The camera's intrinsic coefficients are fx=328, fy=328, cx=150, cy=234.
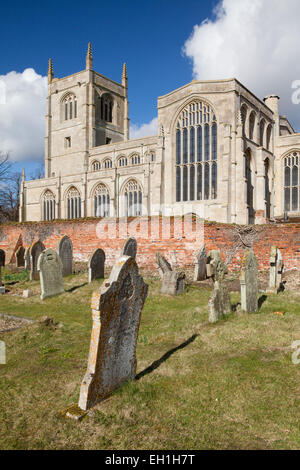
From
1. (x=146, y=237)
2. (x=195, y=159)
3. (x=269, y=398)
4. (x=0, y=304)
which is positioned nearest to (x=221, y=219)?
(x=195, y=159)

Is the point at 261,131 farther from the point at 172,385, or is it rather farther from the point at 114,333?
the point at 114,333

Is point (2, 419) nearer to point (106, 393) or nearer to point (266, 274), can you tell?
point (106, 393)

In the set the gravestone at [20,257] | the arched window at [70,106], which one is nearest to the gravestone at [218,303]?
the gravestone at [20,257]

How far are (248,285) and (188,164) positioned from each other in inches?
778

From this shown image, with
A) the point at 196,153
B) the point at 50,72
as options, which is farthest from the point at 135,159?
the point at 50,72

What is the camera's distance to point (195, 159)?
2539 centimetres

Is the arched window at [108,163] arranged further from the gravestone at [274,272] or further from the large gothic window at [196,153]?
the gravestone at [274,272]

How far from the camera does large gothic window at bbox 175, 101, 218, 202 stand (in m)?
24.8

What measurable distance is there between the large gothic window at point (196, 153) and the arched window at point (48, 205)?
17457mm

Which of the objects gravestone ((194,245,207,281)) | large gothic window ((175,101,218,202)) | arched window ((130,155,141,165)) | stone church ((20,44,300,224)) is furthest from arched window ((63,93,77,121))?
gravestone ((194,245,207,281))

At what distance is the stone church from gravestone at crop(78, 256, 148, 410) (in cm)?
1963

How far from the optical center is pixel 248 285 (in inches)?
275

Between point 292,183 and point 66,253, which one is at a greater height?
point 292,183

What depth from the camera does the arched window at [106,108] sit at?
139 feet
